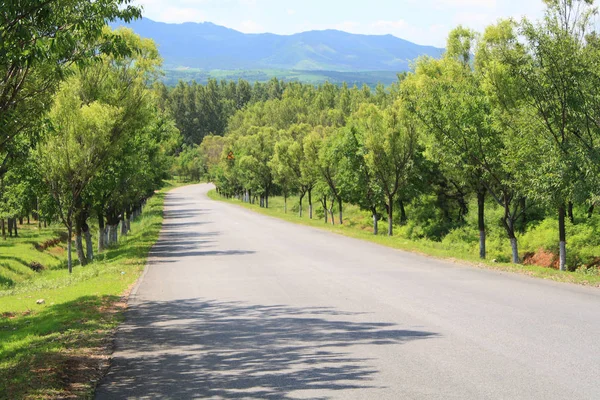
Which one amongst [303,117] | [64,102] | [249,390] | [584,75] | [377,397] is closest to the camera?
[377,397]

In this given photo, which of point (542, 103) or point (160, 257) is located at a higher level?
point (542, 103)

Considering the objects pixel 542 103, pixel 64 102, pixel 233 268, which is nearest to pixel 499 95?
pixel 542 103

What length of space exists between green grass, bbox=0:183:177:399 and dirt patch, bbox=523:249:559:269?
22.2 metres

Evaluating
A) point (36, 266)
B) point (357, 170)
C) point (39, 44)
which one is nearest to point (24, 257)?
point (36, 266)

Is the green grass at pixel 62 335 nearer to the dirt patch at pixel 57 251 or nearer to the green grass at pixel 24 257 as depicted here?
the green grass at pixel 24 257

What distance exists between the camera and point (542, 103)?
2030cm

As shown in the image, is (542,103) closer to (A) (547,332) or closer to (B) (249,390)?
(A) (547,332)

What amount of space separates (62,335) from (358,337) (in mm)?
5344

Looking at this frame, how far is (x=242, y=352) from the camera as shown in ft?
29.0

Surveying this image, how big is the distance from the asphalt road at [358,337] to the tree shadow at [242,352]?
24mm

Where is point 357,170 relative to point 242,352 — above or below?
above

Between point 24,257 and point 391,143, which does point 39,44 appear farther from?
point 24,257

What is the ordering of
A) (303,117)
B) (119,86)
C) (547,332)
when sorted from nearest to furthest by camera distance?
(547,332), (119,86), (303,117)

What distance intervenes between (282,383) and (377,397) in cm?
123
